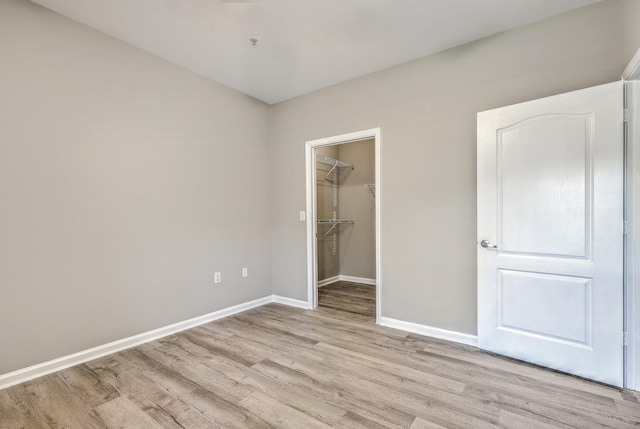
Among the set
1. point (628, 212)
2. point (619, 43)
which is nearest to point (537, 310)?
point (628, 212)

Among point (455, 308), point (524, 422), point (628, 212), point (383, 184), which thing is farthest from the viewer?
point (383, 184)

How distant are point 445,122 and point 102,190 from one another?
3.08 metres

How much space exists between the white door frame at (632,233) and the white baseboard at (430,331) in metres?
0.95

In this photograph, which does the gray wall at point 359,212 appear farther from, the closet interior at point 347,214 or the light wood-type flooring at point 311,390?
the light wood-type flooring at point 311,390

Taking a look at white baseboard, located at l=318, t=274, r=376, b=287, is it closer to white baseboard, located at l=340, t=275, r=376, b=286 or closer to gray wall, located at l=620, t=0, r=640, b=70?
white baseboard, located at l=340, t=275, r=376, b=286

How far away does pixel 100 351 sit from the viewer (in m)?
2.45

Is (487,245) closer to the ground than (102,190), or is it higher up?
closer to the ground

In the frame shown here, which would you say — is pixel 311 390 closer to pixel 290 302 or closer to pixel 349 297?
pixel 290 302

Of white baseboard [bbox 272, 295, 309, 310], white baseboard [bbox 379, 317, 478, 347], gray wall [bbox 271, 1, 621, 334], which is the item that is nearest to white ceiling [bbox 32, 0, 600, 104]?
gray wall [bbox 271, 1, 621, 334]

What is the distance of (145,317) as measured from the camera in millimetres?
2760

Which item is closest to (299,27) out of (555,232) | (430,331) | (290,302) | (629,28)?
(629,28)

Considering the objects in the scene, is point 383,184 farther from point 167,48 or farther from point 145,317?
point 145,317

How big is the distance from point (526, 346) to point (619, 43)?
2273mm

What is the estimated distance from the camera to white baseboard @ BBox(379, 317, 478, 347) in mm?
2631
